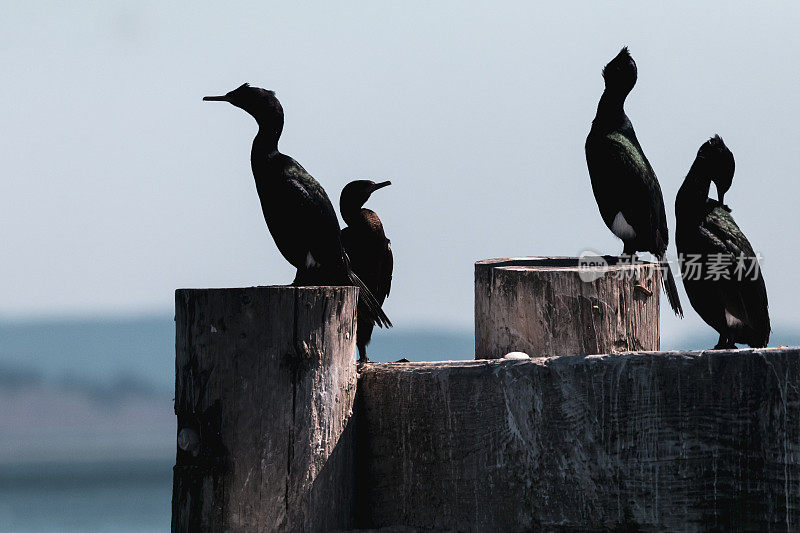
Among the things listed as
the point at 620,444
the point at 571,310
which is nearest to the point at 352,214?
the point at 571,310

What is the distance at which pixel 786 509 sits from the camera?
3.65 m

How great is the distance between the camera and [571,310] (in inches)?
196

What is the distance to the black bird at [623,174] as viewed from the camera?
6.55 meters

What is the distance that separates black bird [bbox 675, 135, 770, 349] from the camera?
558cm

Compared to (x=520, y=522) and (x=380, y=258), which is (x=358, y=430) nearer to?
(x=520, y=522)

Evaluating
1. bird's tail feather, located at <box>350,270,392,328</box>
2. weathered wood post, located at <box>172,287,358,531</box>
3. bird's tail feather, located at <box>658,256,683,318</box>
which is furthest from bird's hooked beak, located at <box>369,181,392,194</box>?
weathered wood post, located at <box>172,287,358,531</box>

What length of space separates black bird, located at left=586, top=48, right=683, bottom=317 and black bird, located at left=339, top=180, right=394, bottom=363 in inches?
59.8

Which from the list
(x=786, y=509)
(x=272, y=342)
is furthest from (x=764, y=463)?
(x=272, y=342)

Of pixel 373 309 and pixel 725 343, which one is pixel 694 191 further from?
pixel 373 309

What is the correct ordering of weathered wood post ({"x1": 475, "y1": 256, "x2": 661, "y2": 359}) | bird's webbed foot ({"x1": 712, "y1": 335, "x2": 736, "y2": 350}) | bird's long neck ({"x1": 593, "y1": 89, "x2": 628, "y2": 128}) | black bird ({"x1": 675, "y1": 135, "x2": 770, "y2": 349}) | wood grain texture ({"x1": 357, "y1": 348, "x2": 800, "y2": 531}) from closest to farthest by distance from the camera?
1. wood grain texture ({"x1": 357, "y1": 348, "x2": 800, "y2": 531})
2. weathered wood post ({"x1": 475, "y1": 256, "x2": 661, "y2": 359})
3. black bird ({"x1": 675, "y1": 135, "x2": 770, "y2": 349})
4. bird's webbed foot ({"x1": 712, "y1": 335, "x2": 736, "y2": 350})
5. bird's long neck ({"x1": 593, "y1": 89, "x2": 628, "y2": 128})

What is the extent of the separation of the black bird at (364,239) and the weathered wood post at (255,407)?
2.47 metres

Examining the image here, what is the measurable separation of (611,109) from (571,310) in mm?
2248

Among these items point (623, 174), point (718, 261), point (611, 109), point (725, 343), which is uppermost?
point (611, 109)

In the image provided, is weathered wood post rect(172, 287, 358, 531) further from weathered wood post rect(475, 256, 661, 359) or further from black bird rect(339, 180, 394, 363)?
black bird rect(339, 180, 394, 363)
